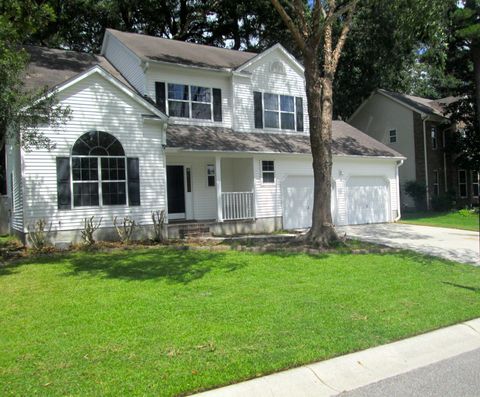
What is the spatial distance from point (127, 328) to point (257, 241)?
828 centimetres

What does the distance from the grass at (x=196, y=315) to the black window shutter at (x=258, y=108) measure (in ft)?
31.2

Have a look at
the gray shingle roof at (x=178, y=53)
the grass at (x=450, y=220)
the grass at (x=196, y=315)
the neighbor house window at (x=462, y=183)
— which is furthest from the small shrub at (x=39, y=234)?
the neighbor house window at (x=462, y=183)

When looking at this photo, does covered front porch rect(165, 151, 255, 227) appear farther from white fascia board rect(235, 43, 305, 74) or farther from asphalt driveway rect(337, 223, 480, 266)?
asphalt driveway rect(337, 223, 480, 266)

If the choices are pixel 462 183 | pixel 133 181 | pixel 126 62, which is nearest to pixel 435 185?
pixel 462 183

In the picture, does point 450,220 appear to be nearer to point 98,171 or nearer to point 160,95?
point 160,95

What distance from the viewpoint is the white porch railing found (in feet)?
55.9

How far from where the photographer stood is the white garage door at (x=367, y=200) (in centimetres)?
2072

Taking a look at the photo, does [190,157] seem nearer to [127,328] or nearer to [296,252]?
[296,252]

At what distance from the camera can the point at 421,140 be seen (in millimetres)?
28703

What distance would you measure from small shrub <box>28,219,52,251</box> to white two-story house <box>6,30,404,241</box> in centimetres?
20

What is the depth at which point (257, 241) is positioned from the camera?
13.9 m

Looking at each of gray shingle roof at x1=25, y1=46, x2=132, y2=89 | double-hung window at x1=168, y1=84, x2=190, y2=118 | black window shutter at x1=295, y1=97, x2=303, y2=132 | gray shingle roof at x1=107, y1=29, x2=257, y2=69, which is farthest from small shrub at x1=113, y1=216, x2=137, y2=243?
black window shutter at x1=295, y1=97, x2=303, y2=132

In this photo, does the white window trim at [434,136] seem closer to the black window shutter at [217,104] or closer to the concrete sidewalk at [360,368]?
the black window shutter at [217,104]

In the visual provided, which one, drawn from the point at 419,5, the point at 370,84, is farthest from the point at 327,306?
the point at 370,84
